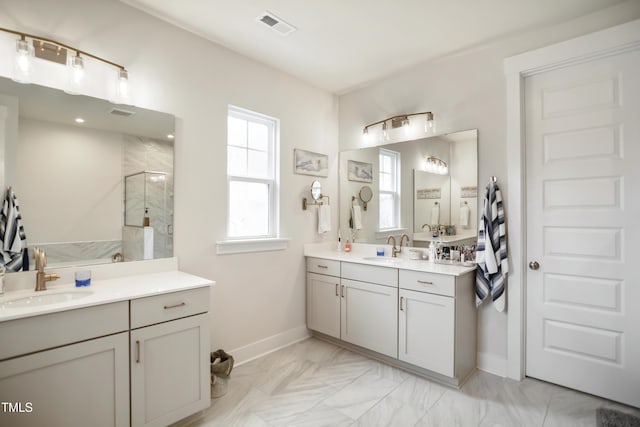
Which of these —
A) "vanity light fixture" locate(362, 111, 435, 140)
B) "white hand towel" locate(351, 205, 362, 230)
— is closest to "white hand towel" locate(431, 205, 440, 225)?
"vanity light fixture" locate(362, 111, 435, 140)

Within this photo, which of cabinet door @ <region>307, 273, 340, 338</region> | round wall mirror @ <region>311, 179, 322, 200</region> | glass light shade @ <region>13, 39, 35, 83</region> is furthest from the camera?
round wall mirror @ <region>311, 179, 322, 200</region>

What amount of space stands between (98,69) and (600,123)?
339 centimetres

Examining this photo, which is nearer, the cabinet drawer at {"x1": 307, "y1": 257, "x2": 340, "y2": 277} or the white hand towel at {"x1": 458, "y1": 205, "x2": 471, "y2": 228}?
the white hand towel at {"x1": 458, "y1": 205, "x2": 471, "y2": 228}

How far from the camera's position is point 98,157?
2.08 metres

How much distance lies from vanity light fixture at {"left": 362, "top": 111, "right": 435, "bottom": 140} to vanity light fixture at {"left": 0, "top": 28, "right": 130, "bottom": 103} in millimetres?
2245

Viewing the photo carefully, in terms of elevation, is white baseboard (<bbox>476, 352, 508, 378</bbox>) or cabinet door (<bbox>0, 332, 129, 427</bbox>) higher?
cabinet door (<bbox>0, 332, 129, 427</bbox>)

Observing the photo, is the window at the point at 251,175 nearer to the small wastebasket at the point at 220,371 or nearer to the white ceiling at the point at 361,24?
the white ceiling at the point at 361,24

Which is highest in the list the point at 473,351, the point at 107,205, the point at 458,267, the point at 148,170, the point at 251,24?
the point at 251,24

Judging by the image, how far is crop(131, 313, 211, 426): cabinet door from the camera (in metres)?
1.73

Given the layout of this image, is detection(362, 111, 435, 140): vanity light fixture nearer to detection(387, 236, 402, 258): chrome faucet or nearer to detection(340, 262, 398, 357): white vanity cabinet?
detection(387, 236, 402, 258): chrome faucet

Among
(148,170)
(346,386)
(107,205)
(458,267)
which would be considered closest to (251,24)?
(148,170)

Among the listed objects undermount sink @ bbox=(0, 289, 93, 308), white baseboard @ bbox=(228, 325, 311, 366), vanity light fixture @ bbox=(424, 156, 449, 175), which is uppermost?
vanity light fixture @ bbox=(424, 156, 449, 175)

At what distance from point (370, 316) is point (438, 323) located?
0.60m

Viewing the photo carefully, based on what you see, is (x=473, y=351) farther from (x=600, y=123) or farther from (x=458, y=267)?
(x=600, y=123)
